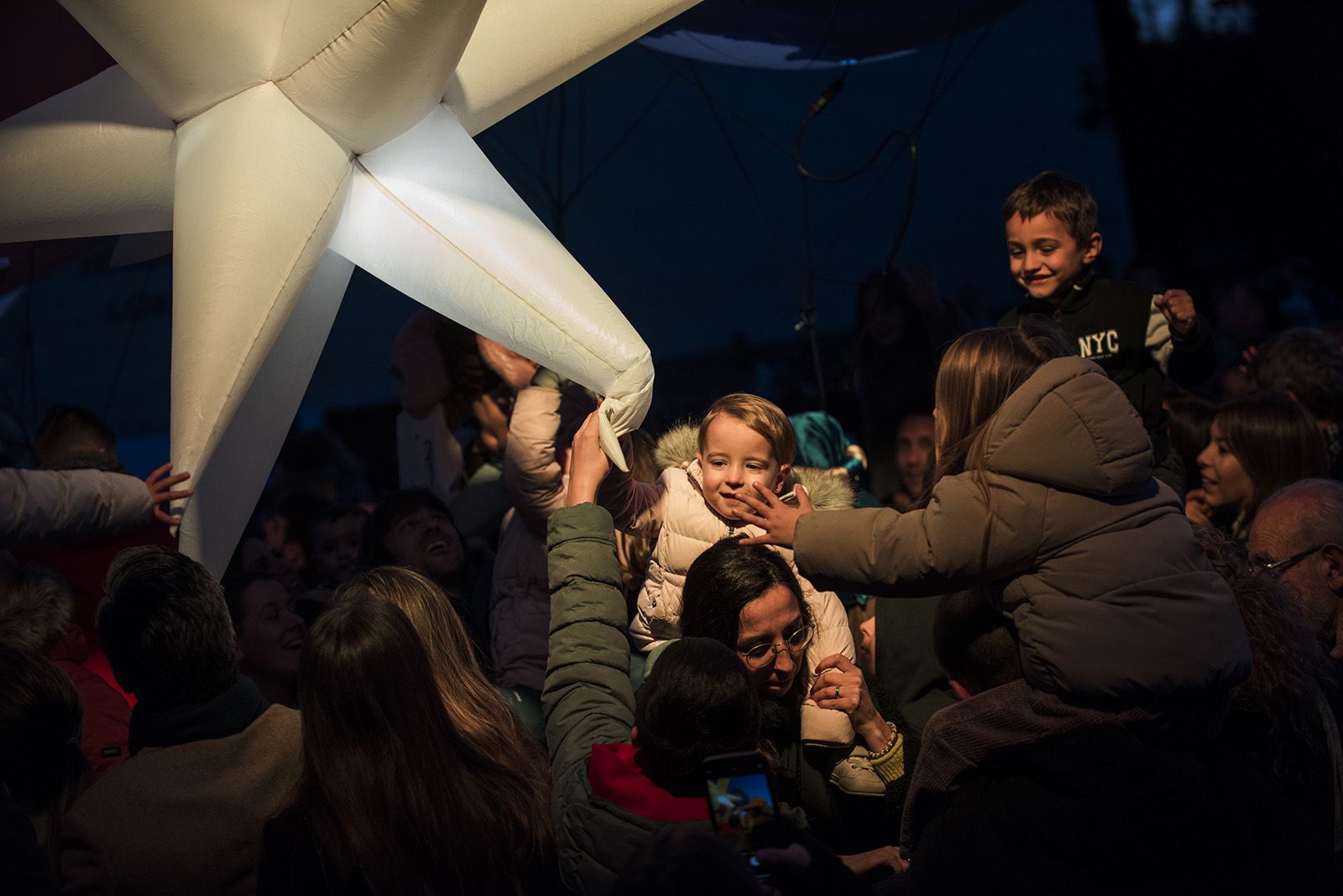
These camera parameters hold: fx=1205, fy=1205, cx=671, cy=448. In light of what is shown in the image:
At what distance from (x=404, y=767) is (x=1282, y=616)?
5.72ft

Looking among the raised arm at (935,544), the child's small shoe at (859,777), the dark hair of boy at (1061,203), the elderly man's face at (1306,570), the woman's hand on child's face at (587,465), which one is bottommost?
the child's small shoe at (859,777)

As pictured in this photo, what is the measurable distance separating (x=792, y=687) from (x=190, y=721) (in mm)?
1252

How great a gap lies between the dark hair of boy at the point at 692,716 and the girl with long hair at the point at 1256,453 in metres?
2.16

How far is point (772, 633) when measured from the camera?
8.47 ft

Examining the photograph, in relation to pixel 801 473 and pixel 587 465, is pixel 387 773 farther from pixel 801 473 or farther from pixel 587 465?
pixel 801 473

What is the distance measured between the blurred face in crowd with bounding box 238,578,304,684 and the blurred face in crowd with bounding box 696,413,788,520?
4.00 feet

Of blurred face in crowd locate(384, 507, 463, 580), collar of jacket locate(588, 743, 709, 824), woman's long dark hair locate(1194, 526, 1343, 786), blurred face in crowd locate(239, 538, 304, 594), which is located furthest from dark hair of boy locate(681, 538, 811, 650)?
blurred face in crowd locate(239, 538, 304, 594)

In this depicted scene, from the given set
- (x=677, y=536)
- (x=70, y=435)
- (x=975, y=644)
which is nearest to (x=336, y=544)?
(x=70, y=435)

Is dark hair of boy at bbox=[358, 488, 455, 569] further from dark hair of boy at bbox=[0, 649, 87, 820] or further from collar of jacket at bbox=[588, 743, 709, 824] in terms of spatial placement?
collar of jacket at bbox=[588, 743, 709, 824]

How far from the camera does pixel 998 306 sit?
7.81 metres

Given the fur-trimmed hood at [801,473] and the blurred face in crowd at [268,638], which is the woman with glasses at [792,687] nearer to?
the fur-trimmed hood at [801,473]

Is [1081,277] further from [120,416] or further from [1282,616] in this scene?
[120,416]

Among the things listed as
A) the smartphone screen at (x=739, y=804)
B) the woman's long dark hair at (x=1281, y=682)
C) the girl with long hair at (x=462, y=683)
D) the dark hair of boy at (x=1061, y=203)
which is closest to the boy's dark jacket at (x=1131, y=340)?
the dark hair of boy at (x=1061, y=203)

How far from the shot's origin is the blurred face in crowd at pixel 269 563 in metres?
3.95
